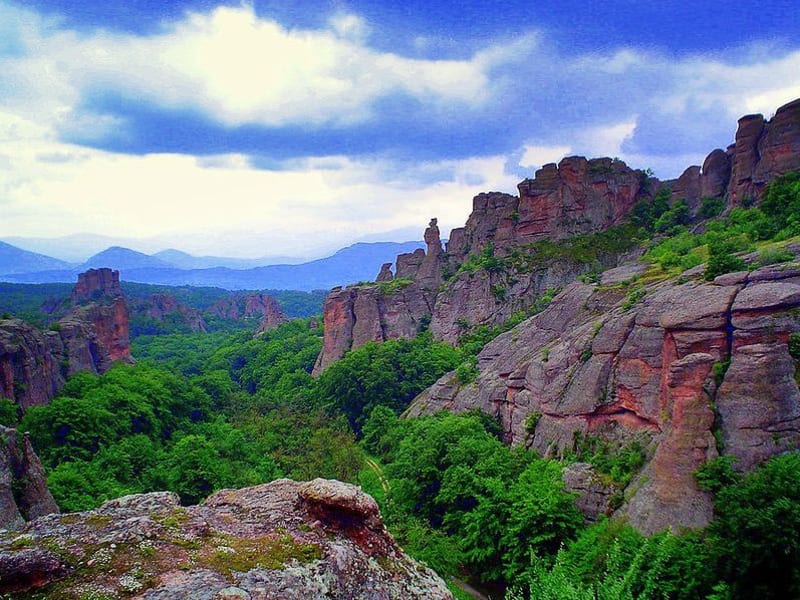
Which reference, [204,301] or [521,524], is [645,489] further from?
[204,301]

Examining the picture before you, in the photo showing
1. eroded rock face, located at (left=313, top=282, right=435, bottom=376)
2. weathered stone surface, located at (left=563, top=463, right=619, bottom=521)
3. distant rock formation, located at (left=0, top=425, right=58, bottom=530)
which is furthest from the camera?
eroded rock face, located at (left=313, top=282, right=435, bottom=376)

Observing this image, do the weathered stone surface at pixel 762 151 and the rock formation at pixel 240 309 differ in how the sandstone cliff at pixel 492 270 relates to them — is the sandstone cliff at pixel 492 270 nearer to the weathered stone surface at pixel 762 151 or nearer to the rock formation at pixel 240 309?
the weathered stone surface at pixel 762 151

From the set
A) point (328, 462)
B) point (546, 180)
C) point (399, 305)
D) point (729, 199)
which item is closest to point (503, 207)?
point (546, 180)

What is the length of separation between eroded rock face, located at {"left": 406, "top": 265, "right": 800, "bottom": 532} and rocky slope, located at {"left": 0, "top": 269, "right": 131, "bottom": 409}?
35280 mm

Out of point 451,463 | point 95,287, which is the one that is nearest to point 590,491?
point 451,463

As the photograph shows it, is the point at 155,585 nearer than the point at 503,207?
Yes

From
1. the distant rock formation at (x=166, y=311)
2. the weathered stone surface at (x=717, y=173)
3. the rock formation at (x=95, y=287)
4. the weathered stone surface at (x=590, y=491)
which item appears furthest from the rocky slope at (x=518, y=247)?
the rock formation at (x=95, y=287)

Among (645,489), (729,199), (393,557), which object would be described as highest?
(729,199)

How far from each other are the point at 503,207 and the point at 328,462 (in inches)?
1502

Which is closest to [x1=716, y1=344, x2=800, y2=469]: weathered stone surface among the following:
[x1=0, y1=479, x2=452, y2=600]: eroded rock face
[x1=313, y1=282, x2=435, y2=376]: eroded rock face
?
[x1=0, y1=479, x2=452, y2=600]: eroded rock face

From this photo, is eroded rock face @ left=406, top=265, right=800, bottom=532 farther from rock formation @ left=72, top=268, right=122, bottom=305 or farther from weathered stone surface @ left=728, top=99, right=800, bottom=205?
rock formation @ left=72, top=268, right=122, bottom=305

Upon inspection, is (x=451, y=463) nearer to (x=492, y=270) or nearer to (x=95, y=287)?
(x=492, y=270)

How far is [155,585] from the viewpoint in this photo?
6.34 metres

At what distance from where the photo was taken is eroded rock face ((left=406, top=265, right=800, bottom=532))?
17.6 meters
